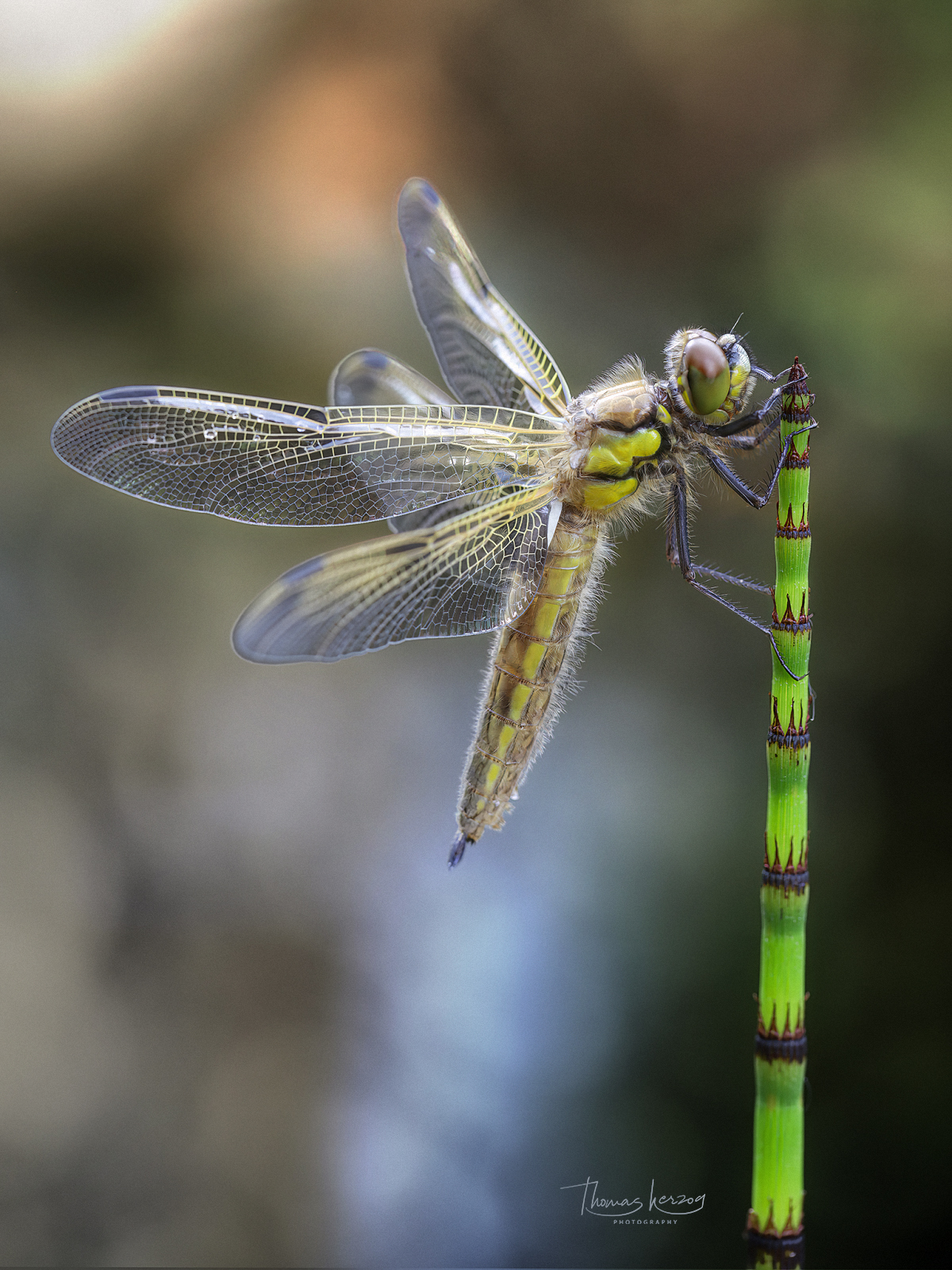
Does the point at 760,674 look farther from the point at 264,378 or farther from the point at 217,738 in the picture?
the point at 264,378

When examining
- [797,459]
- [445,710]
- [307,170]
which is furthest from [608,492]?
[307,170]

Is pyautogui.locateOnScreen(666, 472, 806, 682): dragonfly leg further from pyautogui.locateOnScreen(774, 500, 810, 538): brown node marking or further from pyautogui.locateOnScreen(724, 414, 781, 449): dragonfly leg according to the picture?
pyautogui.locateOnScreen(774, 500, 810, 538): brown node marking

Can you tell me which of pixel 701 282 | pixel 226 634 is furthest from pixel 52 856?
pixel 701 282

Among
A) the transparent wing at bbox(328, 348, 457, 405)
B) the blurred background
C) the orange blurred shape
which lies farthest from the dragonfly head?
the orange blurred shape

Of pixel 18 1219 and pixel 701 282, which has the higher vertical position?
pixel 701 282

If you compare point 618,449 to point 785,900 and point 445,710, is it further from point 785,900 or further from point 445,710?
point 445,710

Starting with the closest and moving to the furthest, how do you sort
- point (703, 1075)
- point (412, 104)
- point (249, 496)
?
point (249, 496) < point (703, 1075) < point (412, 104)
